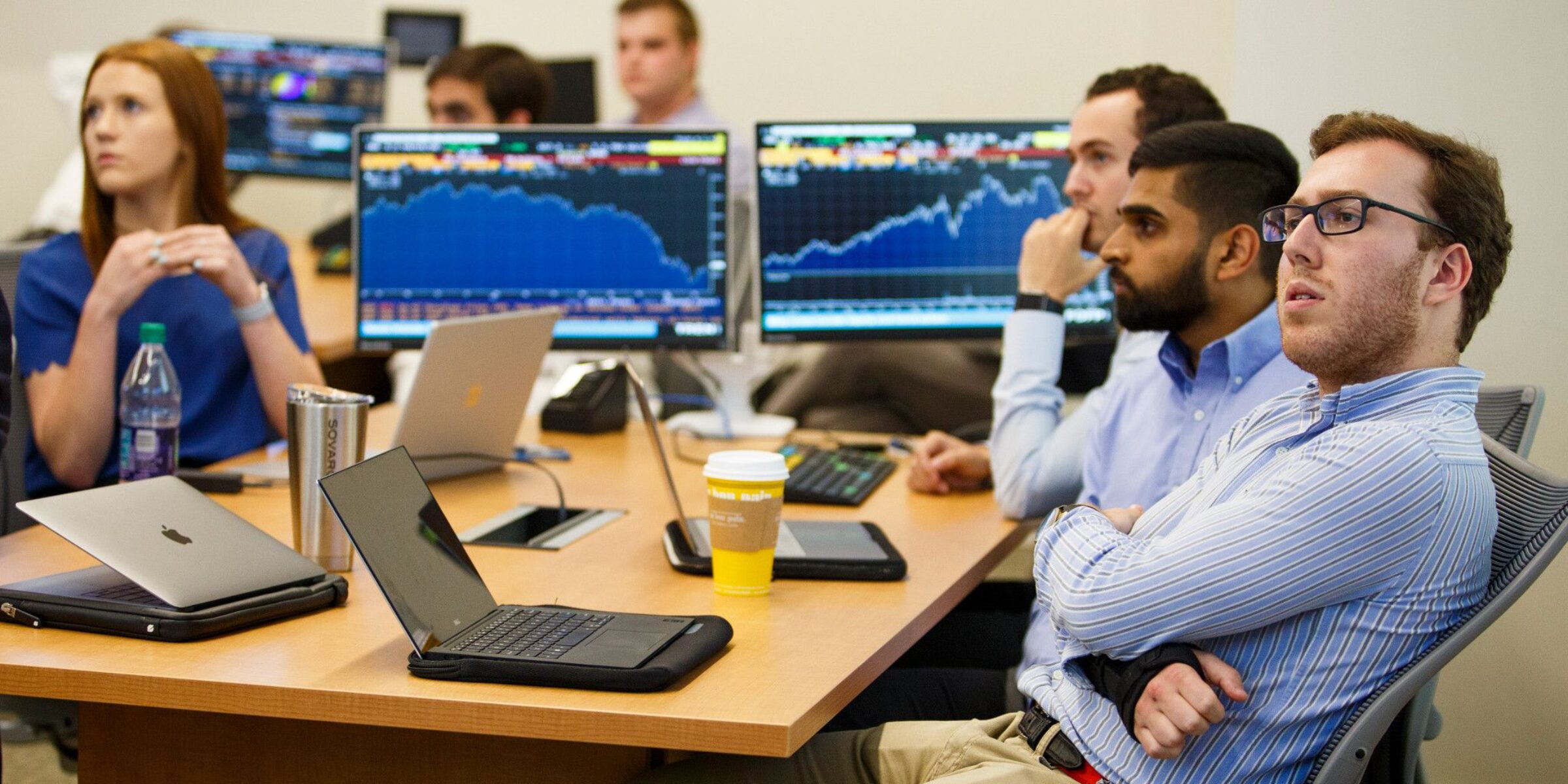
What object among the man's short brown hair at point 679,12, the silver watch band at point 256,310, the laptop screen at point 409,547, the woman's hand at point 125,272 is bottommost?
the laptop screen at point 409,547

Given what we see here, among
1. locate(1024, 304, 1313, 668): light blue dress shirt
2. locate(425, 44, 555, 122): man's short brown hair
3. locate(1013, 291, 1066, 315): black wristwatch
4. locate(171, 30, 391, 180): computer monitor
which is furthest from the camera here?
locate(171, 30, 391, 180): computer monitor

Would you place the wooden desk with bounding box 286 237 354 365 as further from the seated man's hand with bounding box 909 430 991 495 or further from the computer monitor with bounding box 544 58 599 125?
the seated man's hand with bounding box 909 430 991 495

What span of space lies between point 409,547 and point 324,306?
2.61 metres

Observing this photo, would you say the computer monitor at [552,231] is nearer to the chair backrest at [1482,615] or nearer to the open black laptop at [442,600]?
the open black laptop at [442,600]

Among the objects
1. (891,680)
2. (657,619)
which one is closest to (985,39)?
(891,680)

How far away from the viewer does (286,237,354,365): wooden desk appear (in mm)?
3250

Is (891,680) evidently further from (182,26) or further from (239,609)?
(182,26)

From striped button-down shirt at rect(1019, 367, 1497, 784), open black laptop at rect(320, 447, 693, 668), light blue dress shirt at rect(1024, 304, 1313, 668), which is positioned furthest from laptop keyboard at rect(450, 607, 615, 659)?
light blue dress shirt at rect(1024, 304, 1313, 668)

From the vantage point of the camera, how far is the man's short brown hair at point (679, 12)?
426cm

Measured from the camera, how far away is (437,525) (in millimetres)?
1366

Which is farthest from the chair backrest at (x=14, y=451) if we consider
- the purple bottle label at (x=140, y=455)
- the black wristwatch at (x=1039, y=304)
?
the black wristwatch at (x=1039, y=304)

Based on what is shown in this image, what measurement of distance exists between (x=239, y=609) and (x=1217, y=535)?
0.92 metres

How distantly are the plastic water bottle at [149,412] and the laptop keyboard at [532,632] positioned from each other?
86cm

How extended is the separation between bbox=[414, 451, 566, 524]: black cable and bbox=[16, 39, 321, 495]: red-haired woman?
0.41 meters
